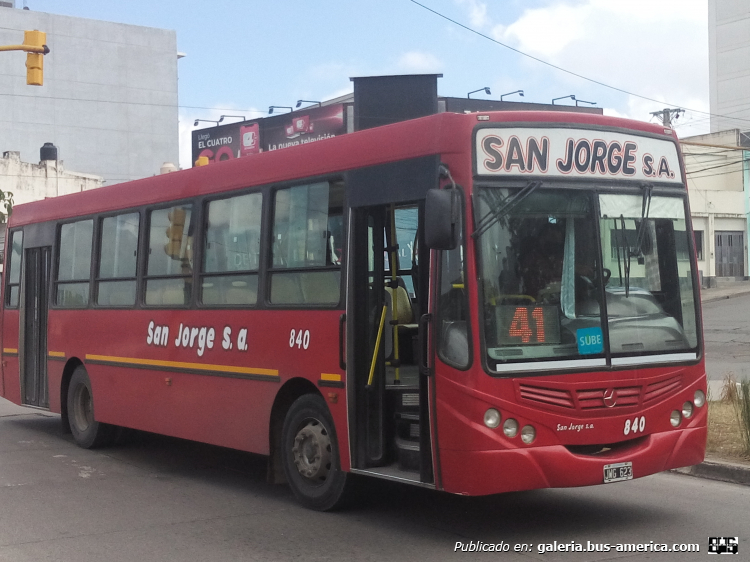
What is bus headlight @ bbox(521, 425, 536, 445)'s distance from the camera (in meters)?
6.87

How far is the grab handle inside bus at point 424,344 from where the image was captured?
716 centimetres

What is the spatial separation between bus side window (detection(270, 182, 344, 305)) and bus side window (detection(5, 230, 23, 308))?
669 cm

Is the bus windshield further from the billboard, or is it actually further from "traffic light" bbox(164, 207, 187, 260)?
the billboard

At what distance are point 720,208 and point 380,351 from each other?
150 feet

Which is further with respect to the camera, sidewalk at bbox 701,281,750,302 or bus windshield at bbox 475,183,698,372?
sidewalk at bbox 701,281,750,302

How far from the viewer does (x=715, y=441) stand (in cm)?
1050

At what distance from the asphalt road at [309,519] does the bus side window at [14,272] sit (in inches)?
168

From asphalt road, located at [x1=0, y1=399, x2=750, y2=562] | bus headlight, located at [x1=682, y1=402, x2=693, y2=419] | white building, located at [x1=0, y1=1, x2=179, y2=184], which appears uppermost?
white building, located at [x1=0, y1=1, x2=179, y2=184]

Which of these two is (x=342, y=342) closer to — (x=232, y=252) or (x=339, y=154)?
(x=339, y=154)

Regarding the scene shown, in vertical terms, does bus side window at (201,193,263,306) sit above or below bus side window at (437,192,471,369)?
above

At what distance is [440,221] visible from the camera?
684 centimetres

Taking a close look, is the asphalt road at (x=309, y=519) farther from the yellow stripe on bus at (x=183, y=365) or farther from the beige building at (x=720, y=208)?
the beige building at (x=720, y=208)

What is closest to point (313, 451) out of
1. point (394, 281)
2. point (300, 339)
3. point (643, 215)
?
point (300, 339)

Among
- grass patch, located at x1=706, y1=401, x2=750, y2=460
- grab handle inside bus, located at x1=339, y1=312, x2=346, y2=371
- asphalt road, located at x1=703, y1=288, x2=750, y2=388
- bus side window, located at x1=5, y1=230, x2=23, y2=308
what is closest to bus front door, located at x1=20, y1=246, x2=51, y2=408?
bus side window, located at x1=5, y1=230, x2=23, y2=308
